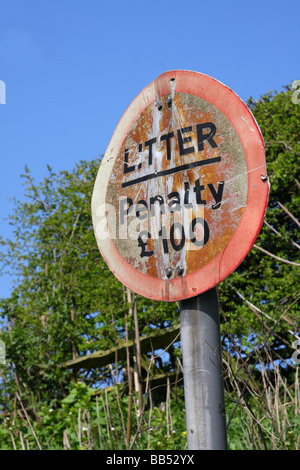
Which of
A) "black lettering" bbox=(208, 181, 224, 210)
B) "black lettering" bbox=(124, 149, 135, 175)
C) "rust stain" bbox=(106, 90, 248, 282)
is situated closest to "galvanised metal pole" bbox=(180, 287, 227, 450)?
"rust stain" bbox=(106, 90, 248, 282)

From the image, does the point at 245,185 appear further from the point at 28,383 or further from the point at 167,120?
the point at 28,383

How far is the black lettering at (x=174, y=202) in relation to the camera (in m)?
1.75

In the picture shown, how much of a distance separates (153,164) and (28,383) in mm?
6266

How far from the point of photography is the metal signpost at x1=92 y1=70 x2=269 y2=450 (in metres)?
1.62

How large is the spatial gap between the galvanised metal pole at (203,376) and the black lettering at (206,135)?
1.50 feet

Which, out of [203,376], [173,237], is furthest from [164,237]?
[203,376]

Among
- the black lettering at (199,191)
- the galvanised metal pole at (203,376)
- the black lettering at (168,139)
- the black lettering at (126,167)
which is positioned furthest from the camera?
the black lettering at (126,167)

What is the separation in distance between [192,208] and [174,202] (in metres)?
0.07

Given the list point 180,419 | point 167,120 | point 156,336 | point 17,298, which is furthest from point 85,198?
point 167,120

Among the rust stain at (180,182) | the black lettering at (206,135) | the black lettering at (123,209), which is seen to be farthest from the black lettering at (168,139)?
the black lettering at (123,209)

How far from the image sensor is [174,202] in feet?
5.78

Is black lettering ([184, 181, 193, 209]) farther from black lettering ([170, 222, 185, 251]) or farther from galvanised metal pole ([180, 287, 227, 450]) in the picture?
galvanised metal pole ([180, 287, 227, 450])

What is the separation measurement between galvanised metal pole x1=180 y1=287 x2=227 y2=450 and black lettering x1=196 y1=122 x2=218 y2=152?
1.50ft

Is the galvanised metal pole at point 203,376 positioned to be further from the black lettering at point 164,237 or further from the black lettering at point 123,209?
the black lettering at point 123,209
